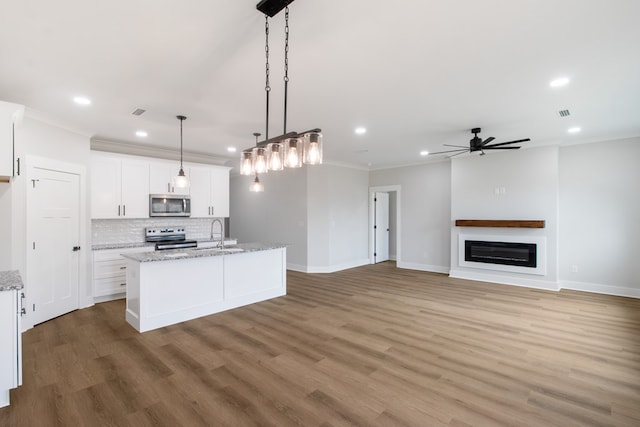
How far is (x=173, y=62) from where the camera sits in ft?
8.75

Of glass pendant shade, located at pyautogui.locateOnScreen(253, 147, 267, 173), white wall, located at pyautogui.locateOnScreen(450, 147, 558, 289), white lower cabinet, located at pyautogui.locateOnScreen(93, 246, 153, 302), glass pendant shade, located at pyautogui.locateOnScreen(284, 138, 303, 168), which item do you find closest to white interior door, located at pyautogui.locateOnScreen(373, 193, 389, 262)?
white wall, located at pyautogui.locateOnScreen(450, 147, 558, 289)

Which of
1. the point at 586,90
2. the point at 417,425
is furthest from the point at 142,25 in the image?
the point at 586,90

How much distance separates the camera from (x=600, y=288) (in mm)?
5453

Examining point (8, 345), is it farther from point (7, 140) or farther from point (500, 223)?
point (500, 223)

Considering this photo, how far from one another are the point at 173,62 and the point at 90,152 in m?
3.35

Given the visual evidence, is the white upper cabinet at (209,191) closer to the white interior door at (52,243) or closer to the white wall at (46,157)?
the white wall at (46,157)

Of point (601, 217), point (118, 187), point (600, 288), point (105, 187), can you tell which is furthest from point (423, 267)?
point (105, 187)

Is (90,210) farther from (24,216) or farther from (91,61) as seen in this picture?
(91,61)

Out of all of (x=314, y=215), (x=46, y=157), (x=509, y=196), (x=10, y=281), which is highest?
(x=46, y=157)

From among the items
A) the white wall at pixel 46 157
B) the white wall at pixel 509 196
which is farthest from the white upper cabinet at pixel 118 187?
the white wall at pixel 509 196

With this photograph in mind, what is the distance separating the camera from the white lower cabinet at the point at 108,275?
191 inches

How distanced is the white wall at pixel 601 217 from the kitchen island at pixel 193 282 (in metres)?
5.40

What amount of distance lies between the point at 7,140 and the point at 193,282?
2.38 meters

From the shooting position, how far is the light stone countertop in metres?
2.29
